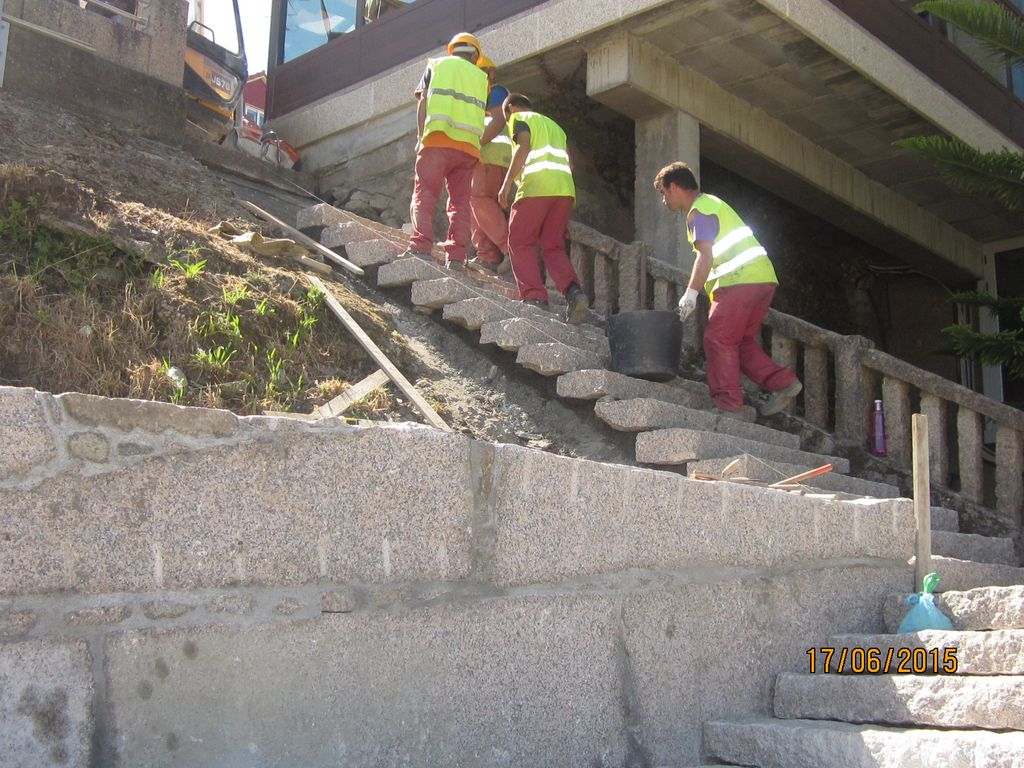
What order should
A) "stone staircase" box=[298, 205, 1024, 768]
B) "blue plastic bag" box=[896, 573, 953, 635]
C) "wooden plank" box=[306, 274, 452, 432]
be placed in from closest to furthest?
"stone staircase" box=[298, 205, 1024, 768] < "blue plastic bag" box=[896, 573, 953, 635] < "wooden plank" box=[306, 274, 452, 432]

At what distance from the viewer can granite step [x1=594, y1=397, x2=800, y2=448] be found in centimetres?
638

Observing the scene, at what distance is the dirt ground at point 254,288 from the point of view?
19.6 feet

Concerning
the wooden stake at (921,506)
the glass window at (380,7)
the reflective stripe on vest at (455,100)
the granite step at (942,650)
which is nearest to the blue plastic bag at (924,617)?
the granite step at (942,650)

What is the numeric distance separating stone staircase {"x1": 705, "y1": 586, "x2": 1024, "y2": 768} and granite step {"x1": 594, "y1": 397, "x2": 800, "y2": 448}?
225 centimetres

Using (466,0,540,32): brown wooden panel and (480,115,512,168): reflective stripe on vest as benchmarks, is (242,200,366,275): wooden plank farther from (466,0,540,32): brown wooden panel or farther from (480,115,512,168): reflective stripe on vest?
(466,0,540,32): brown wooden panel

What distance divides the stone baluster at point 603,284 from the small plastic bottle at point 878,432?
2.09m

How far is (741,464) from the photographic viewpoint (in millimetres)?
5746

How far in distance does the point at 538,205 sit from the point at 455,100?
0.91 meters

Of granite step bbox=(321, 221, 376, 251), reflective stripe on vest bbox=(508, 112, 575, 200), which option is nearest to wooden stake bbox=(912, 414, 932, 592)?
reflective stripe on vest bbox=(508, 112, 575, 200)

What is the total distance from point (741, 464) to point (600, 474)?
7.35ft

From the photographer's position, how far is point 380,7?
1192 centimetres

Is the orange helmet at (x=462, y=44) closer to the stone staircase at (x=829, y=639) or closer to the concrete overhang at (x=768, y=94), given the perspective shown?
the stone staircase at (x=829, y=639)

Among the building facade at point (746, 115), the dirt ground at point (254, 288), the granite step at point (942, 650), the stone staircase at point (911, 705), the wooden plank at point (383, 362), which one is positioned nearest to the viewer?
the stone staircase at point (911, 705)

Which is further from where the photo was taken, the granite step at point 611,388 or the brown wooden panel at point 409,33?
the brown wooden panel at point 409,33
